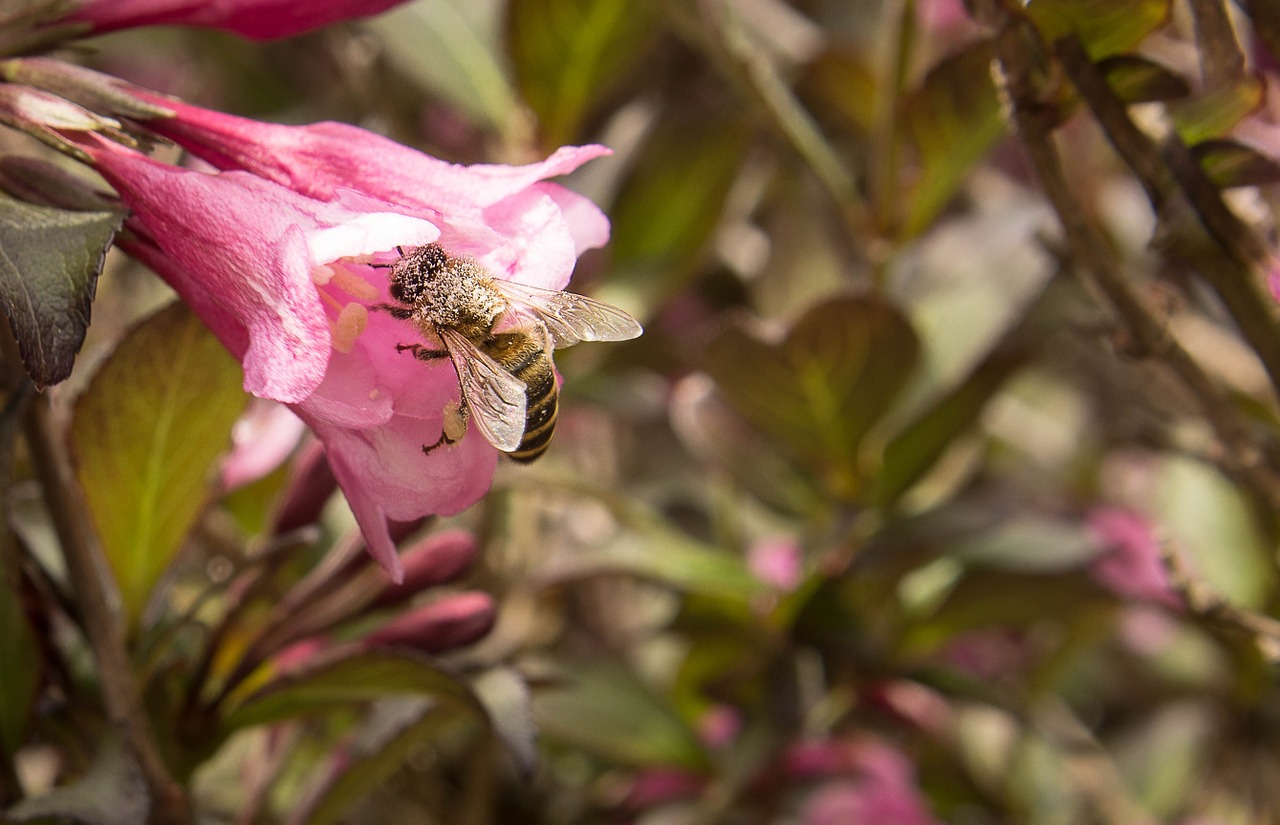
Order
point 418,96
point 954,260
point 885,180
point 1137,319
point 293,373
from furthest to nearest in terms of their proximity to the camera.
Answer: point 418,96
point 954,260
point 885,180
point 1137,319
point 293,373

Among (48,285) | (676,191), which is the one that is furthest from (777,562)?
(48,285)

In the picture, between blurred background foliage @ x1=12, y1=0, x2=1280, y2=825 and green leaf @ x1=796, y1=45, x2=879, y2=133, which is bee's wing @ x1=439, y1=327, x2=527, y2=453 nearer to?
blurred background foliage @ x1=12, y1=0, x2=1280, y2=825

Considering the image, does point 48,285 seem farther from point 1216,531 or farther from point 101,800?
point 1216,531

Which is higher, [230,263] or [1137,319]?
[230,263]

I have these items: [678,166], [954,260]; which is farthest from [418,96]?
[954,260]

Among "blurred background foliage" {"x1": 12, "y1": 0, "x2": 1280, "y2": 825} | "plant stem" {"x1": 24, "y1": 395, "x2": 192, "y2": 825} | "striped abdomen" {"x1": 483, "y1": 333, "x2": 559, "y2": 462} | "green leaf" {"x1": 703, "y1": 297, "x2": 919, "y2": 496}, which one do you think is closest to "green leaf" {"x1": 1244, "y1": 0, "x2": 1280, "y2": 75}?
"blurred background foliage" {"x1": 12, "y1": 0, "x2": 1280, "y2": 825}

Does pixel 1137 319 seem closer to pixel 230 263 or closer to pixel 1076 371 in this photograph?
pixel 230 263
